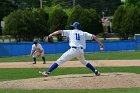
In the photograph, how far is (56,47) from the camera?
148ft

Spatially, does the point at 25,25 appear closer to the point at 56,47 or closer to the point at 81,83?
the point at 56,47

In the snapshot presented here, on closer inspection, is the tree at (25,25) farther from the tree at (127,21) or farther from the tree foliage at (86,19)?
the tree at (127,21)

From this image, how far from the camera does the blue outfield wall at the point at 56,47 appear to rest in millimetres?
42594

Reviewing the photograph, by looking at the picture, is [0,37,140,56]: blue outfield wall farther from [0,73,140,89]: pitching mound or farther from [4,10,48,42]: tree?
[0,73,140,89]: pitching mound

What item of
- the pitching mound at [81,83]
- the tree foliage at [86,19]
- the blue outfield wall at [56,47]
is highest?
the tree foliage at [86,19]

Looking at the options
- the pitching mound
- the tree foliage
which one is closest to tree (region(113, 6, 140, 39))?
the tree foliage

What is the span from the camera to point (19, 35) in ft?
201

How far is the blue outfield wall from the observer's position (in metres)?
42.6

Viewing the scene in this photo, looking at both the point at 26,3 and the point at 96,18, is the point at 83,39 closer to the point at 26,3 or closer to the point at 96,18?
the point at 96,18

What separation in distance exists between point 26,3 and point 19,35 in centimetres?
5408

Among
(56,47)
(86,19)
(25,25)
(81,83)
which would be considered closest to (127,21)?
(86,19)

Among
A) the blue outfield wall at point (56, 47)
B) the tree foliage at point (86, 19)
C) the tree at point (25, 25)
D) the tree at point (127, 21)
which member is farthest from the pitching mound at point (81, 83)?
the tree at point (127, 21)

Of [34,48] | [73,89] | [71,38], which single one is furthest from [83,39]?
[34,48]

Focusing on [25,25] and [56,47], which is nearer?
[56,47]
